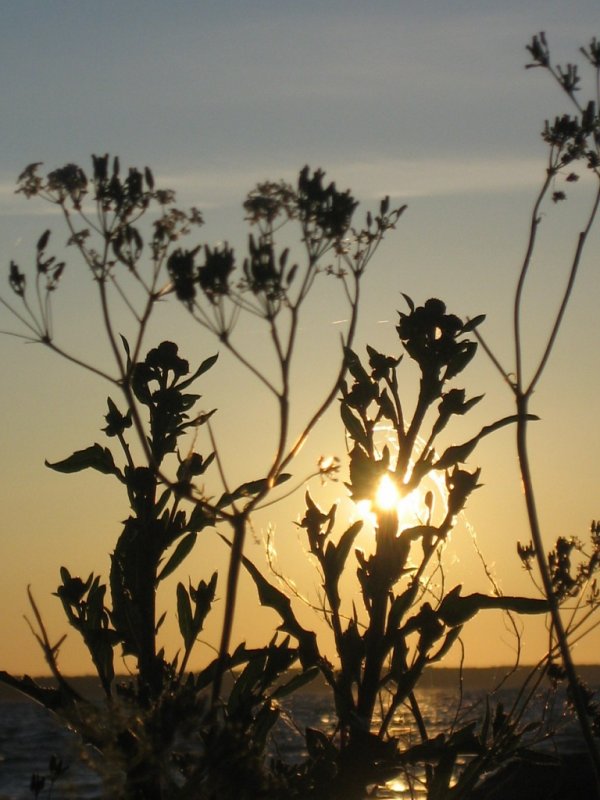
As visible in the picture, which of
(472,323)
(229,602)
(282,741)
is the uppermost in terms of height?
(472,323)

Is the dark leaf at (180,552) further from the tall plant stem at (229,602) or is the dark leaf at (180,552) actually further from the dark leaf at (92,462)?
the tall plant stem at (229,602)

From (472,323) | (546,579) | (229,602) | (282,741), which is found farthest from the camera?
(282,741)

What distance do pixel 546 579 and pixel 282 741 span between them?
215 ft

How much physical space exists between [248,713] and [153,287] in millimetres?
2114

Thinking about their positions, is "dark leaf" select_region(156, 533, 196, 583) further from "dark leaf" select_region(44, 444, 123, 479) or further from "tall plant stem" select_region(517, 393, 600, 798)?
"tall plant stem" select_region(517, 393, 600, 798)

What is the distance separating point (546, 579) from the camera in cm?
546

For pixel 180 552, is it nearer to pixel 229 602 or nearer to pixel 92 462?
pixel 92 462

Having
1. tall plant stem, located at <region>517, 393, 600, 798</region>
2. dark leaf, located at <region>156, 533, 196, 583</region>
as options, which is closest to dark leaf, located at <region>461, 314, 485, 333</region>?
tall plant stem, located at <region>517, 393, 600, 798</region>

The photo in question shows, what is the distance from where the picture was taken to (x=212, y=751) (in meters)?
4.02

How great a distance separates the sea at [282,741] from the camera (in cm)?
478

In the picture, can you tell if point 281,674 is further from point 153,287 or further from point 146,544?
point 153,287

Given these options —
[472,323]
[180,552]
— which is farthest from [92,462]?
[472,323]

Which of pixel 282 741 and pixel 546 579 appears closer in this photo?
pixel 546 579

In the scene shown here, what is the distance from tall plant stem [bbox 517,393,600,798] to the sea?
211 millimetres
